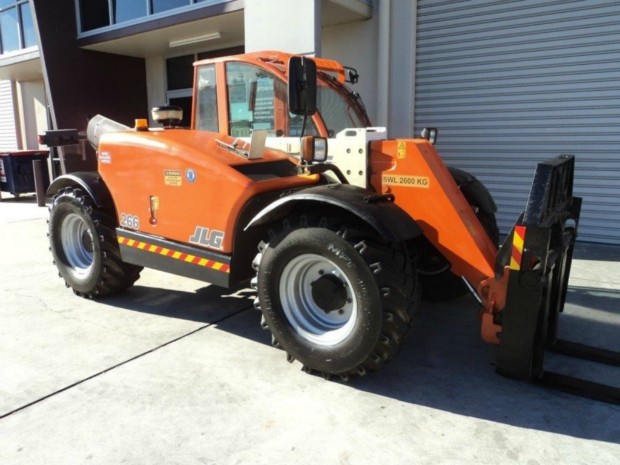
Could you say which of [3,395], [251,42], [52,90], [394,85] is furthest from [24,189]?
[3,395]

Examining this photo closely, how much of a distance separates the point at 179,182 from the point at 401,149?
172 cm

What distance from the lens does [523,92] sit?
7469 millimetres

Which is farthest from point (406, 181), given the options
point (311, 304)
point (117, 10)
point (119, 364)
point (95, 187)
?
point (117, 10)

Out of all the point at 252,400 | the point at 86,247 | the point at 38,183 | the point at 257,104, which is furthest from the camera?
the point at 38,183

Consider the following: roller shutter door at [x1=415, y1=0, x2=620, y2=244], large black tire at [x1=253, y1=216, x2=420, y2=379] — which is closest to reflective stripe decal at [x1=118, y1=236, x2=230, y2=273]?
large black tire at [x1=253, y1=216, x2=420, y2=379]

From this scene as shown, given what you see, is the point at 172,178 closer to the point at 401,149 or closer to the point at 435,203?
the point at 401,149

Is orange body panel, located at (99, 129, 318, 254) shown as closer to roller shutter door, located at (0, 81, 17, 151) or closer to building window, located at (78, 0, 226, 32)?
building window, located at (78, 0, 226, 32)

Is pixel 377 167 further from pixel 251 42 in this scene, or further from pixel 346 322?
pixel 251 42

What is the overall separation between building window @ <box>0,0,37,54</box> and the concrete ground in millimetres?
11860

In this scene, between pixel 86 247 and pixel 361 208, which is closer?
pixel 361 208

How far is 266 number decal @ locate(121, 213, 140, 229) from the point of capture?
14.2ft

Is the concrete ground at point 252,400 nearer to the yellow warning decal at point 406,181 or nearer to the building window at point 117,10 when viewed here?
the yellow warning decal at point 406,181

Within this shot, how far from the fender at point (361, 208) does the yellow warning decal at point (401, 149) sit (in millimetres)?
365

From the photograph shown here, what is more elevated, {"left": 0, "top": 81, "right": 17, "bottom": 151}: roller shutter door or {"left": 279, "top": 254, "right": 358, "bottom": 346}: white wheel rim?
{"left": 0, "top": 81, "right": 17, "bottom": 151}: roller shutter door
